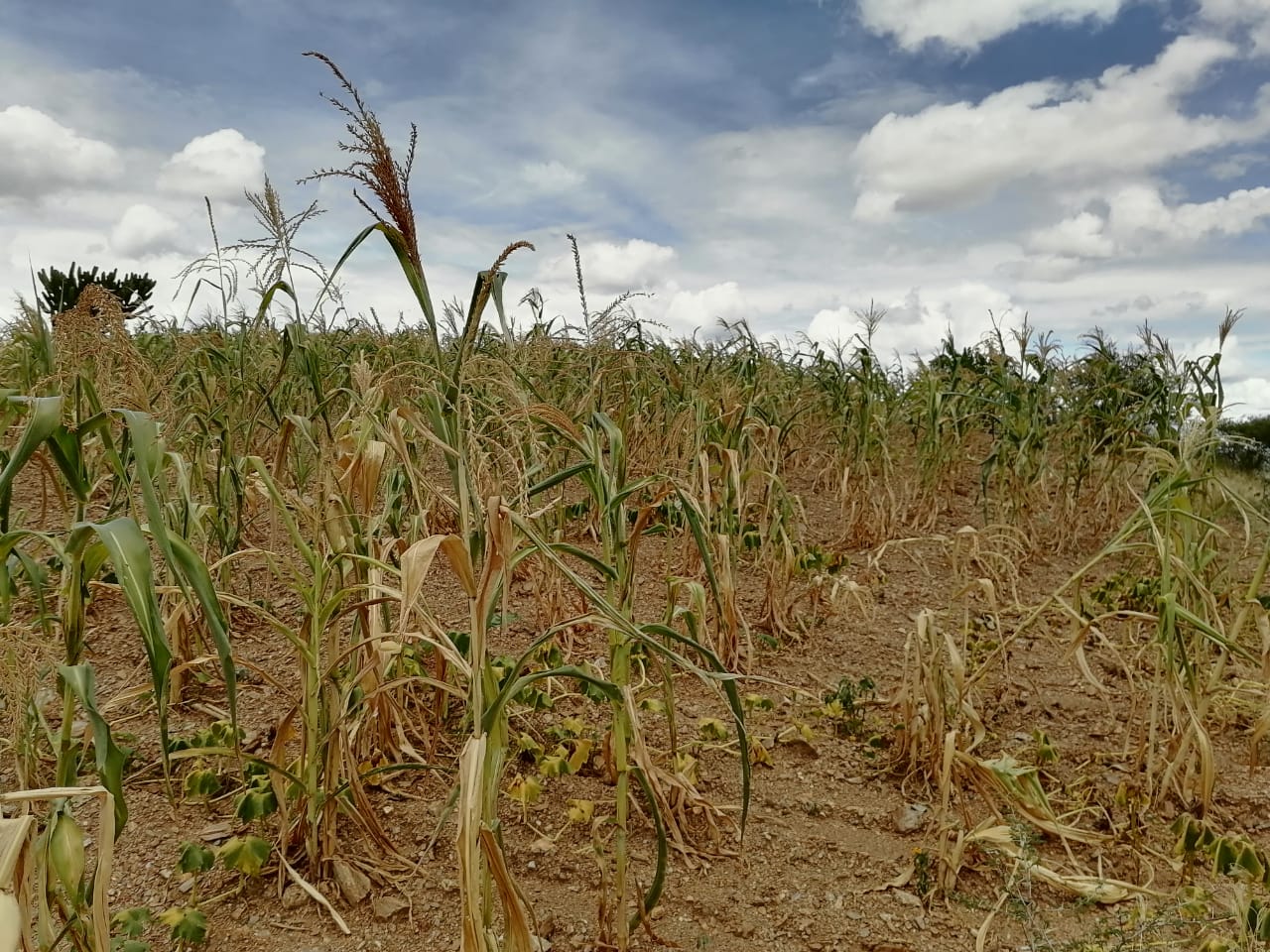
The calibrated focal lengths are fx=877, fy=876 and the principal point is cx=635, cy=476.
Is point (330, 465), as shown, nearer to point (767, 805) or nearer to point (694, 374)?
point (767, 805)

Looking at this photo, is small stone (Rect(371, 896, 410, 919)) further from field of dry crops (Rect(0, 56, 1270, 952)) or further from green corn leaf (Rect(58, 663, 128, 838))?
green corn leaf (Rect(58, 663, 128, 838))

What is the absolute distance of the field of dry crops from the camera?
4.03 feet

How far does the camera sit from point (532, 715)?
2.45 m

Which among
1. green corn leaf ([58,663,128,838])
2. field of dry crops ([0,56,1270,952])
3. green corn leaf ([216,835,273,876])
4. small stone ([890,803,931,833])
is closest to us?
green corn leaf ([58,663,128,838])

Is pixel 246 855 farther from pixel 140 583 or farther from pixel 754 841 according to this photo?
pixel 754 841

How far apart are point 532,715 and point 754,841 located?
717 mm

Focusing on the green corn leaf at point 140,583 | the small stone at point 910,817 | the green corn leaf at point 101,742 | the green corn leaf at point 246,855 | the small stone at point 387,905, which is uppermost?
the green corn leaf at point 140,583

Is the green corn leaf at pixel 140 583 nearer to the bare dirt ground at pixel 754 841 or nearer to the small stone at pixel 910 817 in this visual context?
the bare dirt ground at pixel 754 841

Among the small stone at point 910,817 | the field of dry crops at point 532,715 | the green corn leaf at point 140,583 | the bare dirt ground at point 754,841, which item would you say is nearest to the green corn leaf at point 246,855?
the field of dry crops at point 532,715

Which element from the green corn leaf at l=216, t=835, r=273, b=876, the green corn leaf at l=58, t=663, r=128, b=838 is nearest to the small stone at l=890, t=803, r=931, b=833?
the green corn leaf at l=216, t=835, r=273, b=876

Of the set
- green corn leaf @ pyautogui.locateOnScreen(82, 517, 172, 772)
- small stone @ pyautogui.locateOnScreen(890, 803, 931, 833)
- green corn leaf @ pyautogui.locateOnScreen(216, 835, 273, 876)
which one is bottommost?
small stone @ pyautogui.locateOnScreen(890, 803, 931, 833)

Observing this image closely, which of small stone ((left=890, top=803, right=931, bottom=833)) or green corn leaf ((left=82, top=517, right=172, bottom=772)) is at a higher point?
green corn leaf ((left=82, top=517, right=172, bottom=772))

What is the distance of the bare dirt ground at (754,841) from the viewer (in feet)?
5.64

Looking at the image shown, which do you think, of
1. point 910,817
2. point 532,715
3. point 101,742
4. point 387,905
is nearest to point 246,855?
point 387,905
